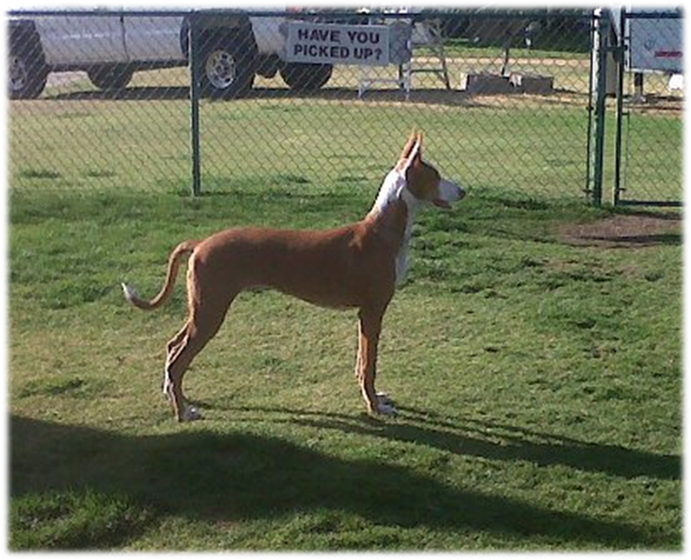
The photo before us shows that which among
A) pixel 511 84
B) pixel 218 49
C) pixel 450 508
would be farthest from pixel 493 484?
pixel 511 84

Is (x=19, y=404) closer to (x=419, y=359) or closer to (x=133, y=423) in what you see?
(x=133, y=423)

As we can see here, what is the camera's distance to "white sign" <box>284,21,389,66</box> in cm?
928

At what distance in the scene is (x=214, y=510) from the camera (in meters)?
4.05

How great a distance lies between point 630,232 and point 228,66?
698cm

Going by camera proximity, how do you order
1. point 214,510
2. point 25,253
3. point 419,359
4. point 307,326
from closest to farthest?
point 214,510 → point 419,359 → point 307,326 → point 25,253

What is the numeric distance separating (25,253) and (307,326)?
2188mm

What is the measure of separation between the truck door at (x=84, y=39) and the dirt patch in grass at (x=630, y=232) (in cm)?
704

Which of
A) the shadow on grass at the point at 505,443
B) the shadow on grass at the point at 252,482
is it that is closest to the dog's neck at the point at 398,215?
the shadow on grass at the point at 505,443

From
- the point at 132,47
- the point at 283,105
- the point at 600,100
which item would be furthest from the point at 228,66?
the point at 600,100

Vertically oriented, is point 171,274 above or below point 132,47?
below

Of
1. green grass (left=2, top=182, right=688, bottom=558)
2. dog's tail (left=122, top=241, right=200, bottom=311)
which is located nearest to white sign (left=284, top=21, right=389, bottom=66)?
green grass (left=2, top=182, right=688, bottom=558)

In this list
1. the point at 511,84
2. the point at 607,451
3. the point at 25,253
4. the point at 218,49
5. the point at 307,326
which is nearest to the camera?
the point at 607,451

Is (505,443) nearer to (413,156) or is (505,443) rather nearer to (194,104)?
(413,156)

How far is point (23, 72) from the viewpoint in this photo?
1392 cm
